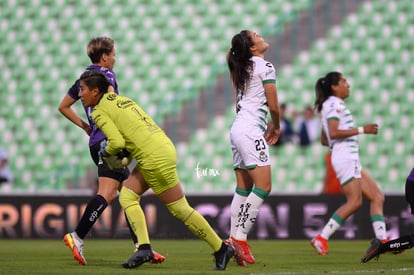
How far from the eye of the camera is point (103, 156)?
6.73 m

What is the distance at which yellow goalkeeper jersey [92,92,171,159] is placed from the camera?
6.71 m

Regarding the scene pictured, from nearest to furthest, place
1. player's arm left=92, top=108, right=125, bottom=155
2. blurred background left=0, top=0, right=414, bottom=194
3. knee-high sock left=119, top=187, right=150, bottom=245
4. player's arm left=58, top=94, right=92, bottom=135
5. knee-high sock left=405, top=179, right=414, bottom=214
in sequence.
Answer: player's arm left=92, top=108, right=125, bottom=155 < knee-high sock left=119, top=187, right=150, bottom=245 < knee-high sock left=405, top=179, right=414, bottom=214 < player's arm left=58, top=94, right=92, bottom=135 < blurred background left=0, top=0, right=414, bottom=194

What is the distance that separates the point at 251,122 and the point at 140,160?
3.88ft

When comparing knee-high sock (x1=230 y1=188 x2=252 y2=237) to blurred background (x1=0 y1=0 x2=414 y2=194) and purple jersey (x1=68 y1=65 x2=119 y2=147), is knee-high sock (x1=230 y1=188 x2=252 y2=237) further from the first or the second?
blurred background (x1=0 y1=0 x2=414 y2=194)

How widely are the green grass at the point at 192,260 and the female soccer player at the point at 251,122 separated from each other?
383 mm

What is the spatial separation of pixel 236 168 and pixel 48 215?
5.98 m

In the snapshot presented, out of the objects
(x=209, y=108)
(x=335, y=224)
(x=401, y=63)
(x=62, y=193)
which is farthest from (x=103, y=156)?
(x=401, y=63)

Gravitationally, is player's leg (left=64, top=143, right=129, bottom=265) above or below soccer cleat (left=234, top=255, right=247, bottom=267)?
above

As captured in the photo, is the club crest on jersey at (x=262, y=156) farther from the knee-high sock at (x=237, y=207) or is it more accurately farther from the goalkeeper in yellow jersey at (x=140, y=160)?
the goalkeeper in yellow jersey at (x=140, y=160)

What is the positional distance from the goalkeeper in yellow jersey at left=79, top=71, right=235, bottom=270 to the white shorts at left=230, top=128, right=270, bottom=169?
0.83 meters

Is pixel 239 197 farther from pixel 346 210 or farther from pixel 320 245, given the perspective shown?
pixel 346 210

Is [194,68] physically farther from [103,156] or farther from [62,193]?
[103,156]

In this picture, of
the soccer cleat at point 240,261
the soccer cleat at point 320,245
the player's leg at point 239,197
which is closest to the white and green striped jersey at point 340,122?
the soccer cleat at point 320,245

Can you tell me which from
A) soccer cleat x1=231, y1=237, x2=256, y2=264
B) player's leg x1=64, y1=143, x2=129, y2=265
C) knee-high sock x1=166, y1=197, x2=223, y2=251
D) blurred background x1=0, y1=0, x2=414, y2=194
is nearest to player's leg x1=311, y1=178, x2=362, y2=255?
soccer cleat x1=231, y1=237, x2=256, y2=264
